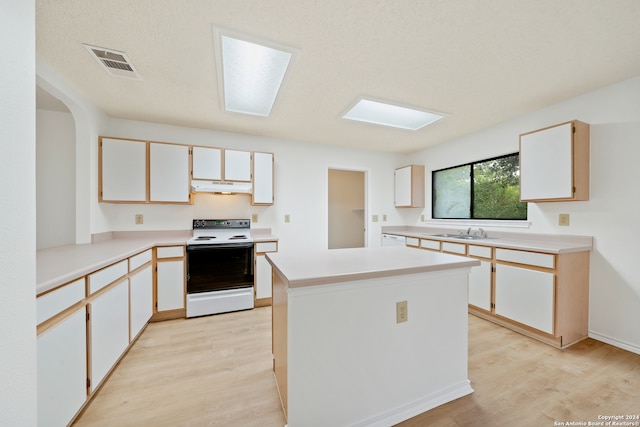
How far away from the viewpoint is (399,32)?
151cm

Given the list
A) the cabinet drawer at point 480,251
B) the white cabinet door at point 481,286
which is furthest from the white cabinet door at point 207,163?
the white cabinet door at point 481,286

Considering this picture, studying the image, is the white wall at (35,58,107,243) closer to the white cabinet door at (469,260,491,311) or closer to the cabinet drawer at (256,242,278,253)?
the cabinet drawer at (256,242,278,253)

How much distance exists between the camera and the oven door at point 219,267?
2649 mm

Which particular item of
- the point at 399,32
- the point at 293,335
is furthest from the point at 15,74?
the point at 399,32

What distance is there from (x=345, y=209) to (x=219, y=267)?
368cm

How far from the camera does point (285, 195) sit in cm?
367

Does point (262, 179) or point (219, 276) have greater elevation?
point (262, 179)

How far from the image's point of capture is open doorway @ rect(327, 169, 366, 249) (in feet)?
18.8

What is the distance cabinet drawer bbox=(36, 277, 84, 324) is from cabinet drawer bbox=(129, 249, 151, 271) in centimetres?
69

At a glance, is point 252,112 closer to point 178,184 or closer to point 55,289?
point 178,184

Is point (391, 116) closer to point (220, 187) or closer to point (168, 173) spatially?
point (220, 187)

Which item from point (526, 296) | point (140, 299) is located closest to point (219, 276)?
point (140, 299)

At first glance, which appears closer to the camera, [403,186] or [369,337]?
[369,337]

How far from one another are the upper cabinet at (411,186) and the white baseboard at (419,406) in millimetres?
3025
